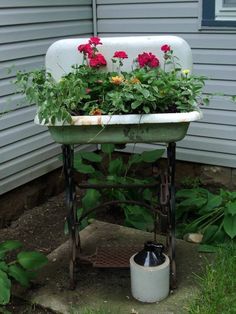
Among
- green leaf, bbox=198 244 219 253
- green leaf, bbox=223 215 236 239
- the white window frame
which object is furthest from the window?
green leaf, bbox=198 244 219 253

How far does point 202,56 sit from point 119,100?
195 centimetres

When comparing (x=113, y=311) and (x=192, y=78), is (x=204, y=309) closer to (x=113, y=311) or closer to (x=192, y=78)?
(x=113, y=311)

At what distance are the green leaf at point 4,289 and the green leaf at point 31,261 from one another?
216mm

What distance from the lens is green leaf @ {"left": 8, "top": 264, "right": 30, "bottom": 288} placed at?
3.11 meters

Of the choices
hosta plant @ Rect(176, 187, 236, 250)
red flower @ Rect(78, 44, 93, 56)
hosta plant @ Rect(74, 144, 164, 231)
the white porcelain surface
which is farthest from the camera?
hosta plant @ Rect(74, 144, 164, 231)

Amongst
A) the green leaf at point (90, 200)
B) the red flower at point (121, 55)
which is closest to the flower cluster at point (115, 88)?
the red flower at point (121, 55)

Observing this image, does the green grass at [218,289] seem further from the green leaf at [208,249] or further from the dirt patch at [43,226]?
the dirt patch at [43,226]

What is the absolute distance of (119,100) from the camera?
2.72 m

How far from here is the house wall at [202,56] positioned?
4.36 meters

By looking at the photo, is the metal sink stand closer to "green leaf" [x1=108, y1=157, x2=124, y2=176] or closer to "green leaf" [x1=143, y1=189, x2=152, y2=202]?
"green leaf" [x1=143, y1=189, x2=152, y2=202]

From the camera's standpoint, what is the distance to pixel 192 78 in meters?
2.97

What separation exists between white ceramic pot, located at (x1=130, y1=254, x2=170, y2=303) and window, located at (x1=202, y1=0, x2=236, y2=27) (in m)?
2.12

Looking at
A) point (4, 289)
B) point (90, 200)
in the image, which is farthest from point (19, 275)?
point (90, 200)

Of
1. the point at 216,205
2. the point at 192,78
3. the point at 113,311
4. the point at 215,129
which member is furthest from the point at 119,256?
the point at 215,129
